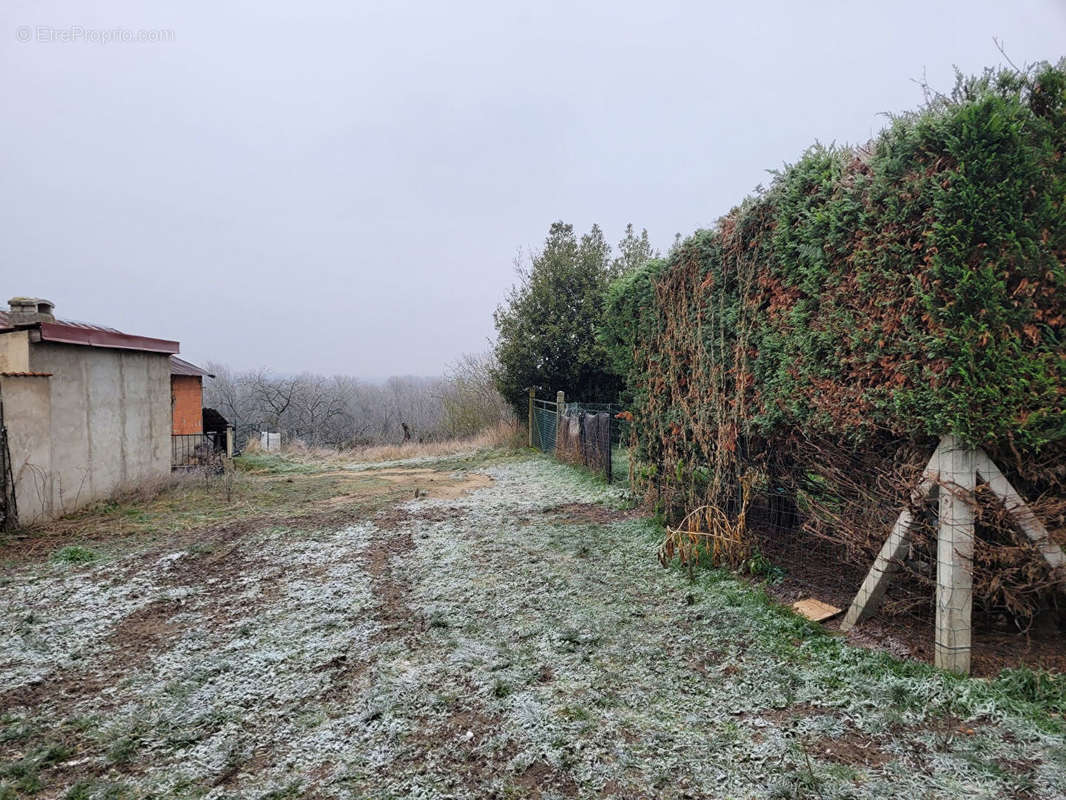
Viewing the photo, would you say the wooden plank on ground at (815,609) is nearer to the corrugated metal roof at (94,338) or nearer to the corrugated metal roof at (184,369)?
the corrugated metal roof at (94,338)

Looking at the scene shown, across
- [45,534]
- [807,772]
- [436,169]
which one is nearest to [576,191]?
[436,169]

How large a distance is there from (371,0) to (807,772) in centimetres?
1116

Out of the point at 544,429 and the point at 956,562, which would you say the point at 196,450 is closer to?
the point at 544,429

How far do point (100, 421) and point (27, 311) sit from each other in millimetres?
1637

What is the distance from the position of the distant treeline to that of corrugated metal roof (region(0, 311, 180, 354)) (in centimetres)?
747

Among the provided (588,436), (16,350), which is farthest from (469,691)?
(16,350)

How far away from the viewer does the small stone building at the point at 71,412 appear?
581 cm

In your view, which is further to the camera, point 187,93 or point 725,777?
point 187,93

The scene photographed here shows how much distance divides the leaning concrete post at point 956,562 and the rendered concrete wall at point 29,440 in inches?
336

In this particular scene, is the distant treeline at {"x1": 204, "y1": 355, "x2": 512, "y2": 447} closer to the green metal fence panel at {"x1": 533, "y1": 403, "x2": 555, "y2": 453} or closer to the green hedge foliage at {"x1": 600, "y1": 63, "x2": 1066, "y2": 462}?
the green metal fence panel at {"x1": 533, "y1": 403, "x2": 555, "y2": 453}

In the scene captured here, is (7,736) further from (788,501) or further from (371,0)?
(371,0)

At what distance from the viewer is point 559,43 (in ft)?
33.7

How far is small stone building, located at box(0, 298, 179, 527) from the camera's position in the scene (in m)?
5.81

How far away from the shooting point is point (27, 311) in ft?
21.5
